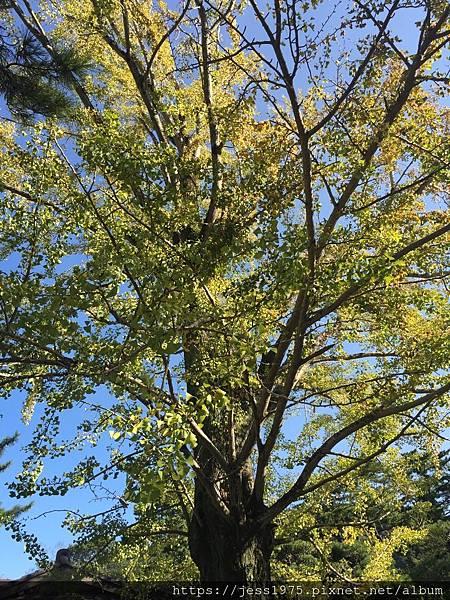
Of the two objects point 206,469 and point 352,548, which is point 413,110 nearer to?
point 206,469

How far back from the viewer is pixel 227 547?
501cm

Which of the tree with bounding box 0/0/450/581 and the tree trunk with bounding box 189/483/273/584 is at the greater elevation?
the tree with bounding box 0/0/450/581

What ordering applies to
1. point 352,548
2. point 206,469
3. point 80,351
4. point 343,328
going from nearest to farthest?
point 80,351, point 206,469, point 343,328, point 352,548

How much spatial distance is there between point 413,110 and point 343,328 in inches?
108

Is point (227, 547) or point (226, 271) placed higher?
point (226, 271)

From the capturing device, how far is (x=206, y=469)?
18.6 ft

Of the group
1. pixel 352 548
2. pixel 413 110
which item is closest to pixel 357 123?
pixel 413 110

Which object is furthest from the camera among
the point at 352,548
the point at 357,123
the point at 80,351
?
the point at 352,548

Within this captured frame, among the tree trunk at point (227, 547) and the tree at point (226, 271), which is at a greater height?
the tree at point (226, 271)

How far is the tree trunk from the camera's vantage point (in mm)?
4840

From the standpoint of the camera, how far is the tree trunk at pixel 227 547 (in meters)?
4.84

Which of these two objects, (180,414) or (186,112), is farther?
(186,112)

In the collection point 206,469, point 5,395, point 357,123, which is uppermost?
point 357,123

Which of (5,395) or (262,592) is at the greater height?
(5,395)
